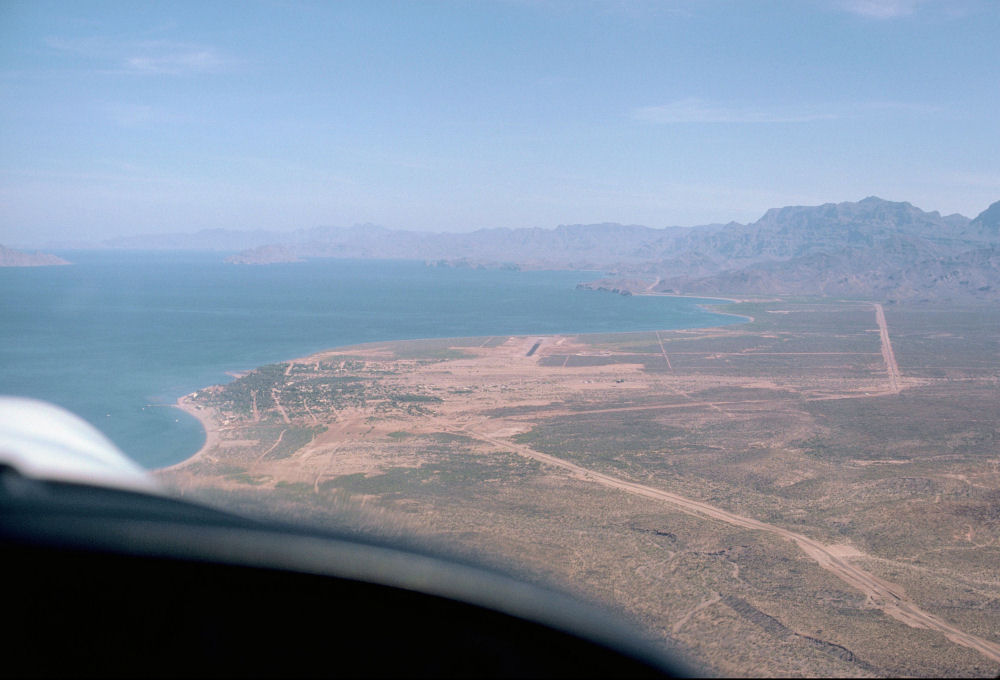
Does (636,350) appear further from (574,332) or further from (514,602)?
(514,602)

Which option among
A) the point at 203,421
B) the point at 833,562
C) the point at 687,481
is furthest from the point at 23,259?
the point at 833,562

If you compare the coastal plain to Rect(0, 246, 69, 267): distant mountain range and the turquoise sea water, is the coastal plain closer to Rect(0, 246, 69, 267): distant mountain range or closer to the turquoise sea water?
the turquoise sea water

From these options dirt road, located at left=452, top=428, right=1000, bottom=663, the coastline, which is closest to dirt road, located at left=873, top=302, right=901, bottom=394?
dirt road, located at left=452, top=428, right=1000, bottom=663

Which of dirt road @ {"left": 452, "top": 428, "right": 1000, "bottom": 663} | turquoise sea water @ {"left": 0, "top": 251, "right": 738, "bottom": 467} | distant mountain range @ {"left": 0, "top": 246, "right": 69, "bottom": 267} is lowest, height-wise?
dirt road @ {"left": 452, "top": 428, "right": 1000, "bottom": 663}

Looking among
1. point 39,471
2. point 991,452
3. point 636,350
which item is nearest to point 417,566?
point 39,471

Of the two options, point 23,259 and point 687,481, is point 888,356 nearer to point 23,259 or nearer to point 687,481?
point 687,481
